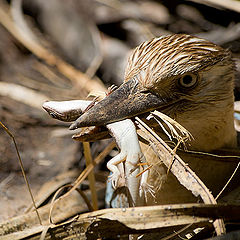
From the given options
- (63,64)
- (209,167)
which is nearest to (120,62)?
(63,64)

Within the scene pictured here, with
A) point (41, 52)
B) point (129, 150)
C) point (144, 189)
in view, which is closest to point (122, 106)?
point (129, 150)

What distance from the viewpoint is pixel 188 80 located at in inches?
66.8

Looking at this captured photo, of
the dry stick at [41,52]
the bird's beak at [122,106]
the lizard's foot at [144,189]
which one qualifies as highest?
the dry stick at [41,52]

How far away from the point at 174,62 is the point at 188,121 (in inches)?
8.4

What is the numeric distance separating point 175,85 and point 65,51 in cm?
199

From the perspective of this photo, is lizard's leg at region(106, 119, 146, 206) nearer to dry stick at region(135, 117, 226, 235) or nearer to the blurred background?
dry stick at region(135, 117, 226, 235)

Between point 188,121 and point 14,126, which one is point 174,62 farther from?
point 14,126

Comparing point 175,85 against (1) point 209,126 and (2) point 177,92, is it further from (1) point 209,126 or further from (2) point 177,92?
(1) point 209,126

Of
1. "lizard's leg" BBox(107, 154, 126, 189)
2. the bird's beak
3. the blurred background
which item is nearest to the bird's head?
the bird's beak

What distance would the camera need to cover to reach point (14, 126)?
2.93m

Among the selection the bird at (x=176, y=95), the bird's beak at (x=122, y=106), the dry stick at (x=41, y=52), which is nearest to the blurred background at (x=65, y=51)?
the dry stick at (x=41, y=52)

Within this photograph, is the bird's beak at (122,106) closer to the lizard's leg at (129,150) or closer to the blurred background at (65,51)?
the lizard's leg at (129,150)

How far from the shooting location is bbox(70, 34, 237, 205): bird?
166 cm

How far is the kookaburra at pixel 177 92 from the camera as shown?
166 centimetres
